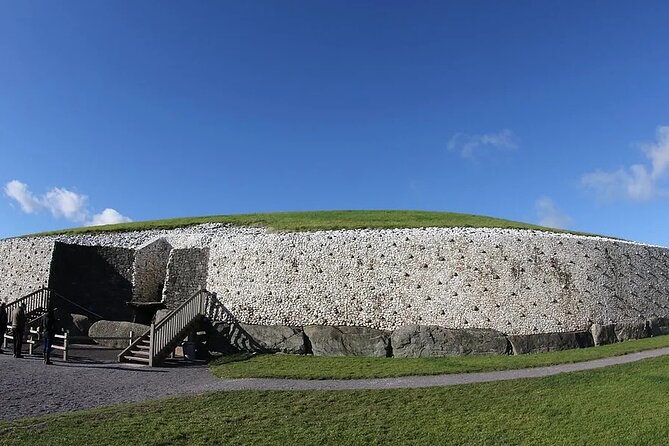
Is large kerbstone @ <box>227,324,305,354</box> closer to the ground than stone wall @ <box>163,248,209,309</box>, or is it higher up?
closer to the ground

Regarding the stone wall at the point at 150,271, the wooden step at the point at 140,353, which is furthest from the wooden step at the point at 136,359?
the stone wall at the point at 150,271

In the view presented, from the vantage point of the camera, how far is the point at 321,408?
35.0 ft

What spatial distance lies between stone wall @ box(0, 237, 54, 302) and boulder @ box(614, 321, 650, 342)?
2649 cm

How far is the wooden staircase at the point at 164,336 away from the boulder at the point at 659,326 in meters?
19.8

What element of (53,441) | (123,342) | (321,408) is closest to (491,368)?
(321,408)

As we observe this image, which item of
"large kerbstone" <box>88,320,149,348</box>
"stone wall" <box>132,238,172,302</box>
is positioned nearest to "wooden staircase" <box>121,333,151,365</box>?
"large kerbstone" <box>88,320,149,348</box>

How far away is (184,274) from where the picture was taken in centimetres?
2398

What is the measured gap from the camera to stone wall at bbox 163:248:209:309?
23609 mm

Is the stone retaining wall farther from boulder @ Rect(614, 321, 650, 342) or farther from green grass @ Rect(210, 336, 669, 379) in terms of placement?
green grass @ Rect(210, 336, 669, 379)

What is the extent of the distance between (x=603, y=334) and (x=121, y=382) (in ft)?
60.2

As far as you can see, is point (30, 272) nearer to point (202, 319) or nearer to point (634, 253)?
point (202, 319)

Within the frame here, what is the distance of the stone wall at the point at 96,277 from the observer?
24.4 meters

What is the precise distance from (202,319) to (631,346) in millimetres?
17154

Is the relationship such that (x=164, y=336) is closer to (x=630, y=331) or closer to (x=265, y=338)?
(x=265, y=338)
